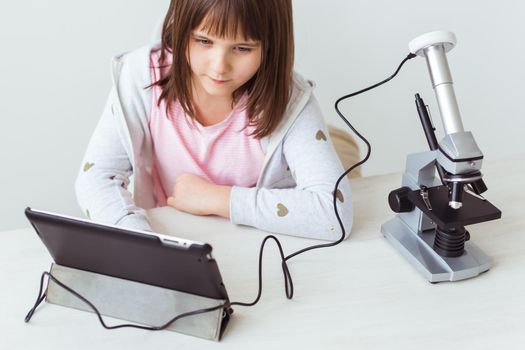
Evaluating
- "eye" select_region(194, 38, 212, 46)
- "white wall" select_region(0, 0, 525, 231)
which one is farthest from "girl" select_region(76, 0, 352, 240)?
"white wall" select_region(0, 0, 525, 231)

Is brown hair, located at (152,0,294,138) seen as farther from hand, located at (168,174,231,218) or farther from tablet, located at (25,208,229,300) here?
tablet, located at (25,208,229,300)

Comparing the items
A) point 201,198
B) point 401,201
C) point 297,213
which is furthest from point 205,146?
point 401,201

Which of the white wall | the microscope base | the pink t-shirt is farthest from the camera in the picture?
the white wall

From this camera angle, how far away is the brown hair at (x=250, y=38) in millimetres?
820

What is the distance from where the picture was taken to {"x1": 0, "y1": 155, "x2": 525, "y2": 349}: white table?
0.72m

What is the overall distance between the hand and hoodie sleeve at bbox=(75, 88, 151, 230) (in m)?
0.07

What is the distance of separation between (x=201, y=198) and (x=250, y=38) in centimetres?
26

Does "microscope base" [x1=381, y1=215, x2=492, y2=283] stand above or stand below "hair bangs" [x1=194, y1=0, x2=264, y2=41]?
below

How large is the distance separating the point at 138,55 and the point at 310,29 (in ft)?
2.06

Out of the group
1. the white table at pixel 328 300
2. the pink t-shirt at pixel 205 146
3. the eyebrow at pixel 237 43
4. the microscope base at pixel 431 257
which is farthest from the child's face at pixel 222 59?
the microscope base at pixel 431 257

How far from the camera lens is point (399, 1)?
1.53 m

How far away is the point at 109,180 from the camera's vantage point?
0.95m

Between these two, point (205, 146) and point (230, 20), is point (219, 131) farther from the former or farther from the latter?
point (230, 20)

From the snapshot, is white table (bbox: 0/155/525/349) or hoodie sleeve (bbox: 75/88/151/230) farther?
hoodie sleeve (bbox: 75/88/151/230)
